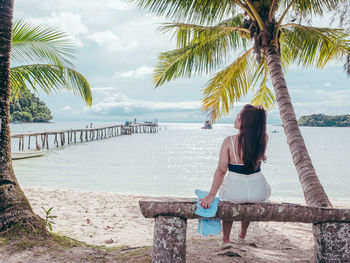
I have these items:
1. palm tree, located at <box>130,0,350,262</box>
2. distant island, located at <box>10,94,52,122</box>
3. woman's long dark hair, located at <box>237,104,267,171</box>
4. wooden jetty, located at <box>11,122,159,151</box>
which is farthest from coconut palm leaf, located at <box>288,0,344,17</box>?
distant island, located at <box>10,94,52,122</box>

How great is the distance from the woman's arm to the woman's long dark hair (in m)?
0.13

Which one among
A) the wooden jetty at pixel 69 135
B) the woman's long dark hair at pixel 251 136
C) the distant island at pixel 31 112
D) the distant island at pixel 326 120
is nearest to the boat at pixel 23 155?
the wooden jetty at pixel 69 135

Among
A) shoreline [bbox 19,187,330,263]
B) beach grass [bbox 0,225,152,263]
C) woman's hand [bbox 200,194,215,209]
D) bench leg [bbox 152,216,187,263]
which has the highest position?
woman's hand [bbox 200,194,215,209]

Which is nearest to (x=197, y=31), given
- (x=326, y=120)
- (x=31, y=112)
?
(x=31, y=112)

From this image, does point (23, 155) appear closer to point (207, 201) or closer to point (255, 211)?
point (207, 201)

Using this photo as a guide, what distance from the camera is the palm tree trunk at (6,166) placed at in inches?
138

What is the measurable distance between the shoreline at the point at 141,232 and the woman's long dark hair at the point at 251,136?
1.17 meters

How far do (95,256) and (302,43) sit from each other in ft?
20.8

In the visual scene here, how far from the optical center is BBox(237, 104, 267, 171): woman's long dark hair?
9.17ft

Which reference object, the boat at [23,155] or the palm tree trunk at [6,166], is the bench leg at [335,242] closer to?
the palm tree trunk at [6,166]

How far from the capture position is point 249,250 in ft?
11.5

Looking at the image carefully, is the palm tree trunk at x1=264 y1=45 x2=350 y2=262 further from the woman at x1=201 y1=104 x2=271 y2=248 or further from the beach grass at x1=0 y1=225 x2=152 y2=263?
the beach grass at x1=0 y1=225 x2=152 y2=263

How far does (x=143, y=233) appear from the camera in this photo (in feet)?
18.1

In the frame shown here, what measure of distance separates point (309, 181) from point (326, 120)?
4516 inches
